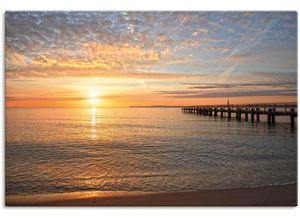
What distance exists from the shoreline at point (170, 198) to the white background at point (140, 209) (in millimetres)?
52

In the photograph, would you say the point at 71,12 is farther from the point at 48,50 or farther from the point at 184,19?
the point at 184,19

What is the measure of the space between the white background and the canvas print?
0.21 feet

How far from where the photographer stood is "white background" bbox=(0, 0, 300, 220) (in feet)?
11.0

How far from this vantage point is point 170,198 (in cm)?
349

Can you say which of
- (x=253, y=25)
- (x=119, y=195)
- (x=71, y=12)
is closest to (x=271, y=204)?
(x=119, y=195)

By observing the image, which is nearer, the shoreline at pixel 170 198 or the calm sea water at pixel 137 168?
the shoreline at pixel 170 198

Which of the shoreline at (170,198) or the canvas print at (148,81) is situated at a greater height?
the canvas print at (148,81)

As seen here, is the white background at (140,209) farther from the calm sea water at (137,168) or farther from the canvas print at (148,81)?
the calm sea water at (137,168)

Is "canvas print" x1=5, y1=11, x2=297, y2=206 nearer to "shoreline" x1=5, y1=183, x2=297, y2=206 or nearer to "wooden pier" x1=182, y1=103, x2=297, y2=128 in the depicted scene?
"shoreline" x1=5, y1=183, x2=297, y2=206

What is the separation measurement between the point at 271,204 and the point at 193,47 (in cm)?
206

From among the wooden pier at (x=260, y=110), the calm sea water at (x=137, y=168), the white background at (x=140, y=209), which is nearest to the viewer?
the white background at (x=140, y=209)

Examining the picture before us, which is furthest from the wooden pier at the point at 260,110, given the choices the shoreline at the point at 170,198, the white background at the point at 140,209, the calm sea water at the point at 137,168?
the white background at the point at 140,209

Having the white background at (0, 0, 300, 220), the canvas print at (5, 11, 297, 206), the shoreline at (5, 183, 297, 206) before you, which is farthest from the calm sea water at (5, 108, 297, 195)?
the white background at (0, 0, 300, 220)

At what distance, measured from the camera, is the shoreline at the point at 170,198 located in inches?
134
